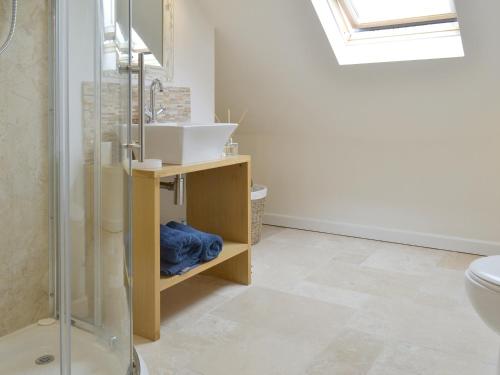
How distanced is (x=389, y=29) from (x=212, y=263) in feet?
5.63

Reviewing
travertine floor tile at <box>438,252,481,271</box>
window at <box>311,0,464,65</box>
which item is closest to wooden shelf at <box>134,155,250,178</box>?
window at <box>311,0,464,65</box>

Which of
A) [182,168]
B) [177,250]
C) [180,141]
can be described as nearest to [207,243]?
[177,250]

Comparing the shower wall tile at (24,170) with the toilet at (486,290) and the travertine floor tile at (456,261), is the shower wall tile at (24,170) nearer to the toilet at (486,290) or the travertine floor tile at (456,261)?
the toilet at (486,290)

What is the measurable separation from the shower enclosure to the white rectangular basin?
404 millimetres

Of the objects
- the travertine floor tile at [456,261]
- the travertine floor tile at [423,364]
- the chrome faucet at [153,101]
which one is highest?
the chrome faucet at [153,101]

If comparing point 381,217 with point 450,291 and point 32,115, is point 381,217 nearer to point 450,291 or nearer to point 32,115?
point 450,291

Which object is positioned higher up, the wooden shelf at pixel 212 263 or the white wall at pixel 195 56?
the white wall at pixel 195 56

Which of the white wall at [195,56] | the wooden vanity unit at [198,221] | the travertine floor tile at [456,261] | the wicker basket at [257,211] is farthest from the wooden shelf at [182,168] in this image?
the travertine floor tile at [456,261]

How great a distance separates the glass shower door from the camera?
5.36 ft

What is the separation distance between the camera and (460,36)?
8.85 feet

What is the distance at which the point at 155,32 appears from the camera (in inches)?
108

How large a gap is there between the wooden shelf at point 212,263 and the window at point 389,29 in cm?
130

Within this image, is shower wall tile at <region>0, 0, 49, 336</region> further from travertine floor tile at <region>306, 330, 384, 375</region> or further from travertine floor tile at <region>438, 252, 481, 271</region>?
travertine floor tile at <region>438, 252, 481, 271</region>

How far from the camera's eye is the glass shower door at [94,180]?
64.4 inches
